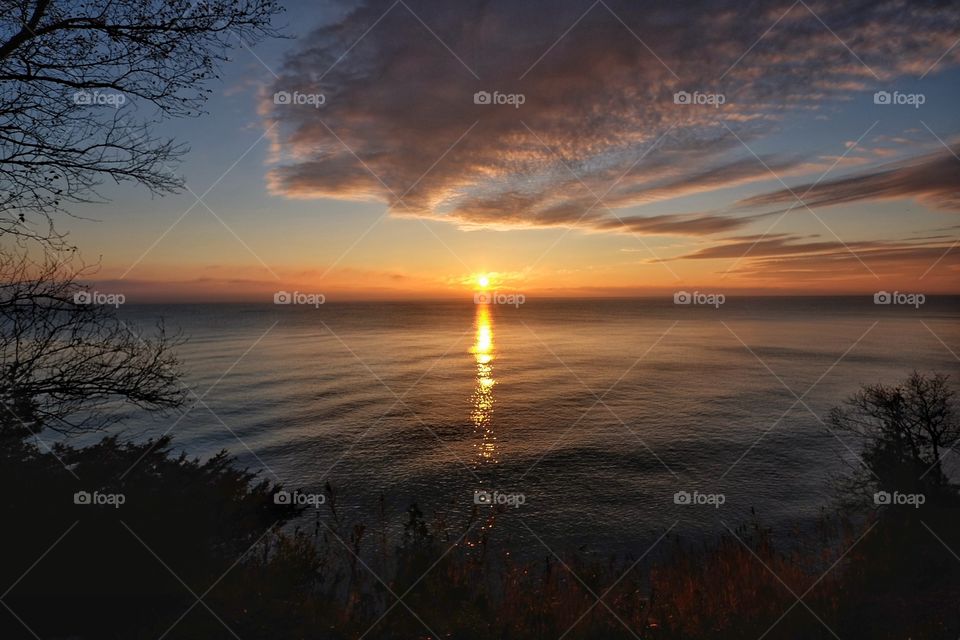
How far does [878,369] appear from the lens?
6041 cm

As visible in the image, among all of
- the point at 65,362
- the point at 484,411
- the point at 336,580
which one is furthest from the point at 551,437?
the point at 65,362

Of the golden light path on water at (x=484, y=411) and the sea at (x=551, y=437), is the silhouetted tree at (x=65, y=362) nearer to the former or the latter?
the sea at (x=551, y=437)

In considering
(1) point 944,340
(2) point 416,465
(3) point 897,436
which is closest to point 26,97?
(2) point 416,465

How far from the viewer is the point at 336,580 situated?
12.1 m

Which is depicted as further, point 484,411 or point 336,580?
point 484,411

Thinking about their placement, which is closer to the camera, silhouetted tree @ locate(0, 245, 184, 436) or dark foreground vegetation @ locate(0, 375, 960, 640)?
silhouetted tree @ locate(0, 245, 184, 436)

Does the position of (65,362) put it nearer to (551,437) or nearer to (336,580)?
(336,580)

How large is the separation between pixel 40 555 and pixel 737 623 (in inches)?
568

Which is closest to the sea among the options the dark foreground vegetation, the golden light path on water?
the golden light path on water

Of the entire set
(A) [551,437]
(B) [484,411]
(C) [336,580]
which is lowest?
(C) [336,580]

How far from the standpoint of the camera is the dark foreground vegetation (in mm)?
8875

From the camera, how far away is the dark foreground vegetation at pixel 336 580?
8.88 metres

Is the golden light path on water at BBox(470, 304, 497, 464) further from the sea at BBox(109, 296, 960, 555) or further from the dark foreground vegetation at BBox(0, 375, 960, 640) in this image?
the dark foreground vegetation at BBox(0, 375, 960, 640)

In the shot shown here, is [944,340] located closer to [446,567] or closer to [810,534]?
[810,534]
